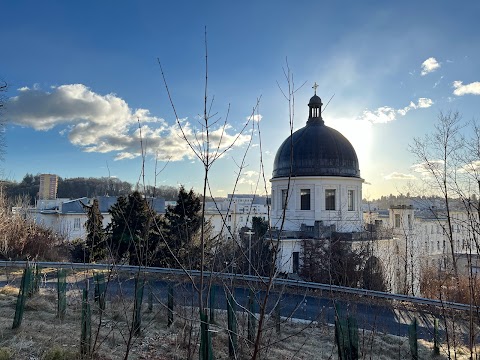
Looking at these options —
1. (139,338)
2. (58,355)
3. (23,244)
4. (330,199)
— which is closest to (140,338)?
(139,338)

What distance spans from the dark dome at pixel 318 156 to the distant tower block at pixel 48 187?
35942 millimetres

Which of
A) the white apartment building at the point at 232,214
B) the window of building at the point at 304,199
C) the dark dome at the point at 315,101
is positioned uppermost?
the dark dome at the point at 315,101

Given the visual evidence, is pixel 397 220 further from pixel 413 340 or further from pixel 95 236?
pixel 413 340

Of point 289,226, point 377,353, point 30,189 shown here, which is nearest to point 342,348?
point 377,353

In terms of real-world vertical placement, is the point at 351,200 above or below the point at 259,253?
above

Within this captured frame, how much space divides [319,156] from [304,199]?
3.48m

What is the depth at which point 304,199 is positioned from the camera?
88.7 ft

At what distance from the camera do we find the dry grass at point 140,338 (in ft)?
18.0

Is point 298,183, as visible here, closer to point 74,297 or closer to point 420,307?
point 420,307

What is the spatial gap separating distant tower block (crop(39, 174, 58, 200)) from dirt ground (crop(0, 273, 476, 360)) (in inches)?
1755

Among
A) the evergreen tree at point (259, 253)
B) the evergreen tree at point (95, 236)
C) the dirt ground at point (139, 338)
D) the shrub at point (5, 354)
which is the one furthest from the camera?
the evergreen tree at point (95, 236)

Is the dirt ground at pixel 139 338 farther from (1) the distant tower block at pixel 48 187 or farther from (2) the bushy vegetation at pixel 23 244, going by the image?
(1) the distant tower block at pixel 48 187

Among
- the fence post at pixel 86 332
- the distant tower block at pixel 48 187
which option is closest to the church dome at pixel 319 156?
the fence post at pixel 86 332

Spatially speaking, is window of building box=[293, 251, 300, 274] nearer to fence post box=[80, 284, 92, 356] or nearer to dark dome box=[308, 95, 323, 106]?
dark dome box=[308, 95, 323, 106]
